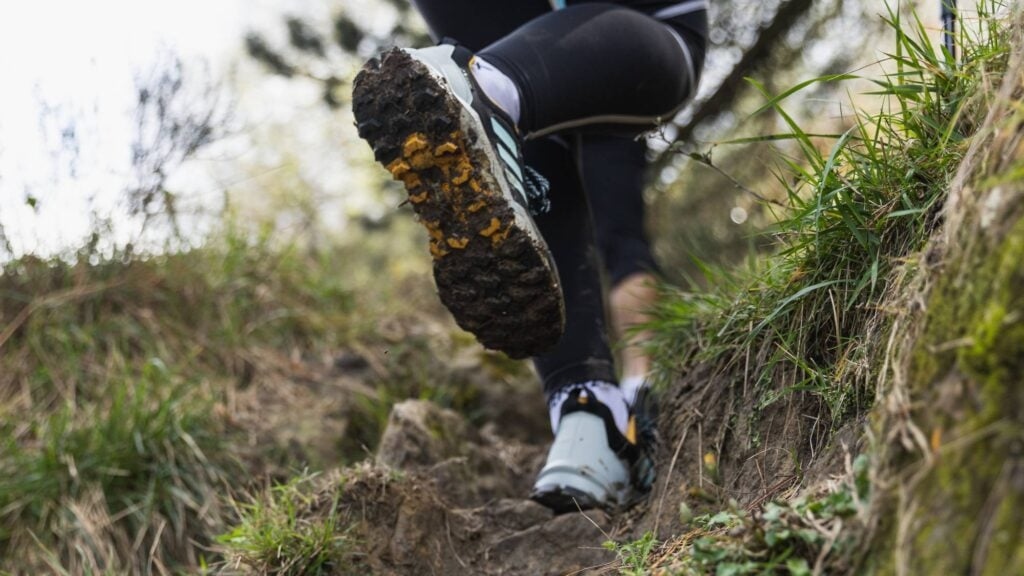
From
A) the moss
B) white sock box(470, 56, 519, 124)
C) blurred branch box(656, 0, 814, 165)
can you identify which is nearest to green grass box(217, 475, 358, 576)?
white sock box(470, 56, 519, 124)

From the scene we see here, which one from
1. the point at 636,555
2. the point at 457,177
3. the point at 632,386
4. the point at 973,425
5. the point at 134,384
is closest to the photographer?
the point at 973,425

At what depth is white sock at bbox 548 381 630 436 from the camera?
6.34 ft

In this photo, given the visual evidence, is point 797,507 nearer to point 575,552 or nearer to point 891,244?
point 891,244

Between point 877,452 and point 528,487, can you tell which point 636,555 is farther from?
point 528,487

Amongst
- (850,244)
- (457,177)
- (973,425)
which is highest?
(457,177)

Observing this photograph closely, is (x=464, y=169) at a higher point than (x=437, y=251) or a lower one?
higher

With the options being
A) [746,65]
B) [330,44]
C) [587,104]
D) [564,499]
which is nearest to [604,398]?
[564,499]

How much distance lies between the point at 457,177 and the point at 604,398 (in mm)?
733

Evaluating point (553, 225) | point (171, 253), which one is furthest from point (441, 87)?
point (171, 253)

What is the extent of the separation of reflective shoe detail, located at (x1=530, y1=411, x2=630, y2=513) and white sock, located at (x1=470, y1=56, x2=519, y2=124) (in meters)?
0.69

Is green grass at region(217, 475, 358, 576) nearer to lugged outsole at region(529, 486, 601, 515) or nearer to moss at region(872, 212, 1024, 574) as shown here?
lugged outsole at region(529, 486, 601, 515)

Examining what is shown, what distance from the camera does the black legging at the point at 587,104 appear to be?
1.69 m

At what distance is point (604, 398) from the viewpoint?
1.93m

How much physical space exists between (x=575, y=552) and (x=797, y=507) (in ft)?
2.37
